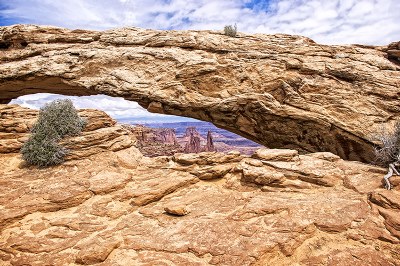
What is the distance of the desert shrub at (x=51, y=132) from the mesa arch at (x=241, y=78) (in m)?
4.19

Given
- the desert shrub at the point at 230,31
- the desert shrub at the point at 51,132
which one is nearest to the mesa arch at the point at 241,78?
the desert shrub at the point at 230,31

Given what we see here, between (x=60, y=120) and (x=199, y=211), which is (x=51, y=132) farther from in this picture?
(x=199, y=211)

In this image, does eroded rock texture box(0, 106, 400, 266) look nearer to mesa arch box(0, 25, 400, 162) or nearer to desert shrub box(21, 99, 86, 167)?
desert shrub box(21, 99, 86, 167)

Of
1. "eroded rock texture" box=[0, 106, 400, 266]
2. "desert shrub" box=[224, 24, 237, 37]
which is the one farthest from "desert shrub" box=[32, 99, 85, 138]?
"desert shrub" box=[224, 24, 237, 37]

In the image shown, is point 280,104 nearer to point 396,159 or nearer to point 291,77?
point 291,77

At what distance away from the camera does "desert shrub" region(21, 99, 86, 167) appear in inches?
461

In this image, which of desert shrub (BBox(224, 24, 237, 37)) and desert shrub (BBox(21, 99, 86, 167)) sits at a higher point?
desert shrub (BBox(224, 24, 237, 37))

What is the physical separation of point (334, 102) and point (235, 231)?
1152 centimetres

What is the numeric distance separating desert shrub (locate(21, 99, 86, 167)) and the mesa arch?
4.19 m

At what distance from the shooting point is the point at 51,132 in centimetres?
1263

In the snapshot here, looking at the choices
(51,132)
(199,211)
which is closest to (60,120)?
(51,132)

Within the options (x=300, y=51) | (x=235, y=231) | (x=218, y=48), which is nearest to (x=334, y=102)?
(x=300, y=51)

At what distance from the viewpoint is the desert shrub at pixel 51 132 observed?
11.7 m

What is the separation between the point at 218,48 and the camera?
17734 millimetres
